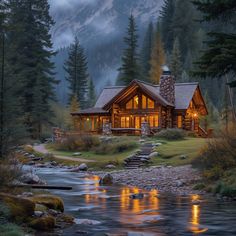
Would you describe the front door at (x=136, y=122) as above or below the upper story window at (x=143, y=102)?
below

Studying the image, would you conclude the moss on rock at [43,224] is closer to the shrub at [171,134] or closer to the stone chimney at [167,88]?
the shrub at [171,134]

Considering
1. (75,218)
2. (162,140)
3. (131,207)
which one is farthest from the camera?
(162,140)

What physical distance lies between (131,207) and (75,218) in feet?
10.3

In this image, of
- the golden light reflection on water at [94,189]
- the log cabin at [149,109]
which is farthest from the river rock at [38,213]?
the log cabin at [149,109]

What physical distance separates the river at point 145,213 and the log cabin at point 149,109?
27.1 metres

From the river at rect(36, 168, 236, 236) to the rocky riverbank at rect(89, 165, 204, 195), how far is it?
4.86 feet

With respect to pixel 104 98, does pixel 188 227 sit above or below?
below

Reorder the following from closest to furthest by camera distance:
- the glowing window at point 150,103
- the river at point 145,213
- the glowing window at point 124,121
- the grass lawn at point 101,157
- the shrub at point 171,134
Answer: the river at point 145,213 < the grass lawn at point 101,157 < the shrub at point 171,134 < the glowing window at point 150,103 < the glowing window at point 124,121

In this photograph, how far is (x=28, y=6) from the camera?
59.4 metres

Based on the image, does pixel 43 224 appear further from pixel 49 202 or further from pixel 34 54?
pixel 34 54

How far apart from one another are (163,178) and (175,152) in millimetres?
9166

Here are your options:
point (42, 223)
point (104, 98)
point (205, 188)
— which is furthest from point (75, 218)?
point (104, 98)

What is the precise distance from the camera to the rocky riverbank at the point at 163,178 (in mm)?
22605

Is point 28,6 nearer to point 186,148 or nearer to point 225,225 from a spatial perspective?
point 186,148
